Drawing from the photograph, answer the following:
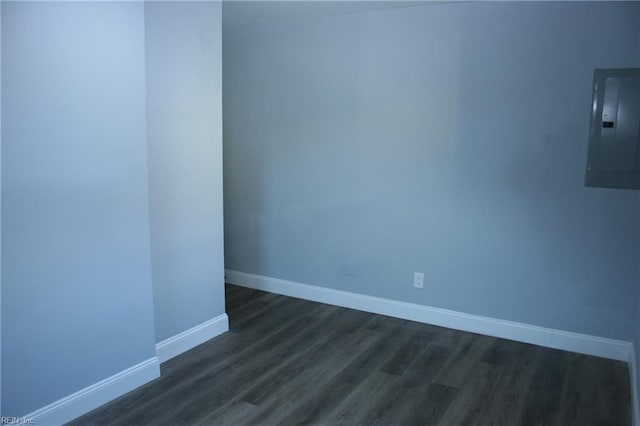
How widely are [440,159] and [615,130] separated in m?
Result: 1.13

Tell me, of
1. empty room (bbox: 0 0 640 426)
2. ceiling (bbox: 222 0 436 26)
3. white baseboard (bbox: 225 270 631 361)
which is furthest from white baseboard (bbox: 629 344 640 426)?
ceiling (bbox: 222 0 436 26)

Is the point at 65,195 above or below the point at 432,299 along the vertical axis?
above

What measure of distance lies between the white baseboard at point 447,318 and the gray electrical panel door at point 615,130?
1.06 metres

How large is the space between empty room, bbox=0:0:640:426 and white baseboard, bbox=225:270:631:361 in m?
0.02

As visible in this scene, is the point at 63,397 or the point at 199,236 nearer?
the point at 63,397

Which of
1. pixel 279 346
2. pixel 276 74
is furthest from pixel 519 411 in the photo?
pixel 276 74

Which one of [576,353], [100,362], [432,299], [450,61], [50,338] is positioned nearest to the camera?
[50,338]

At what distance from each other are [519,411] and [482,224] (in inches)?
54.0

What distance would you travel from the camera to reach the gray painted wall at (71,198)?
6.97ft

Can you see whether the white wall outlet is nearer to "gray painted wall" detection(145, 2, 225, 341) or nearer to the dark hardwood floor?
the dark hardwood floor

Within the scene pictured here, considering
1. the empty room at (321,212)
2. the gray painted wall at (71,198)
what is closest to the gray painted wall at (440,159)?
the empty room at (321,212)

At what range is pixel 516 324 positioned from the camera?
3520mm

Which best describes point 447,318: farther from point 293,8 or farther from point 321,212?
point 293,8

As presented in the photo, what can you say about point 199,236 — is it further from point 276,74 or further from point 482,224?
point 482,224
